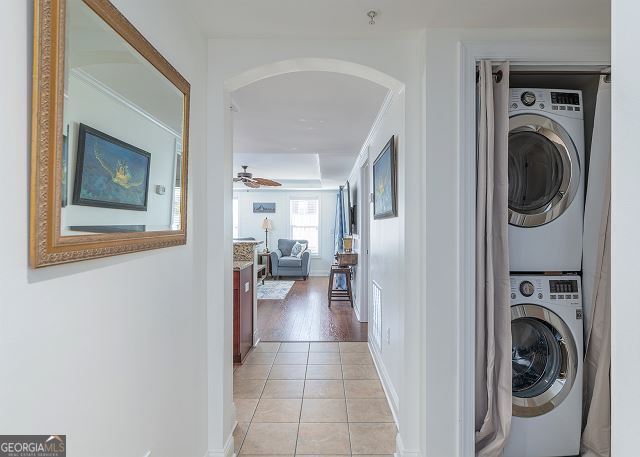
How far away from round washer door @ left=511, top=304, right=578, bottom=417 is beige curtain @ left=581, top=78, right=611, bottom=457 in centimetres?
12

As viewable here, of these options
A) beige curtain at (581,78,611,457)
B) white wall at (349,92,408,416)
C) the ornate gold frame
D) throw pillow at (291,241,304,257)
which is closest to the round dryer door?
beige curtain at (581,78,611,457)

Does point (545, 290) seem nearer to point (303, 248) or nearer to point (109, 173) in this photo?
point (109, 173)

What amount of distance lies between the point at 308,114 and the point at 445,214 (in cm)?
172

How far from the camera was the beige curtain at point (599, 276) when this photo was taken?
6.16 ft

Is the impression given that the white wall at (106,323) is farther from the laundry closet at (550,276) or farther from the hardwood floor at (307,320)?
the hardwood floor at (307,320)

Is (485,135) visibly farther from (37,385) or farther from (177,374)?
(37,385)

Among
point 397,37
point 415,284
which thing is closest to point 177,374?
point 415,284

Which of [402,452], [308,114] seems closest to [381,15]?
[308,114]

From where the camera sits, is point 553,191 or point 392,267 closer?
point 553,191

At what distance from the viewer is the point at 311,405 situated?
2.67m

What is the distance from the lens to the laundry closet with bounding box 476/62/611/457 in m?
1.85

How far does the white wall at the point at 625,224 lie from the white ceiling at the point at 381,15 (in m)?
1.16

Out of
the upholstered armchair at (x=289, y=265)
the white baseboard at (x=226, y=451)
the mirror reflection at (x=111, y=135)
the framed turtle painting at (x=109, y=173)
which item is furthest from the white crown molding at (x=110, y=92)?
the upholstered armchair at (x=289, y=265)

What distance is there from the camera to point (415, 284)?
195 centimetres
